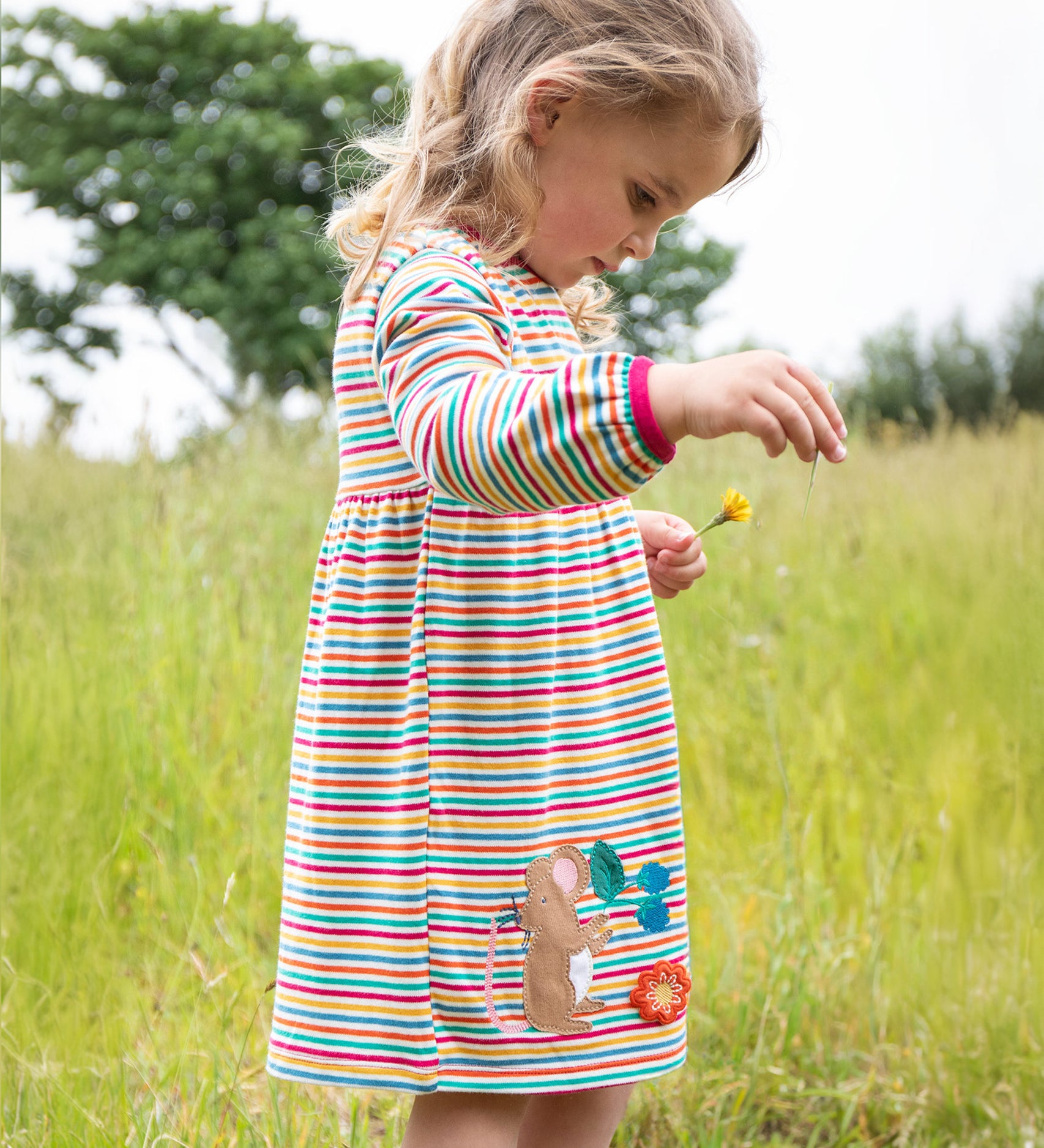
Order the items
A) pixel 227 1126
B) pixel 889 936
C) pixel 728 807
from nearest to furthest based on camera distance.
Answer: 1. pixel 227 1126
2. pixel 889 936
3. pixel 728 807

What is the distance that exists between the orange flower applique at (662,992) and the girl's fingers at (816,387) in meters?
0.62

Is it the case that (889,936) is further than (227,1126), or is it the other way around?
(889,936)

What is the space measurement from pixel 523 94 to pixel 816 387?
49 centimetres

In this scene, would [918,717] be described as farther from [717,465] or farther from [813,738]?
[717,465]

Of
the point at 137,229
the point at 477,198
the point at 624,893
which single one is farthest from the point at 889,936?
the point at 137,229

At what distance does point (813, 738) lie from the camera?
2498 millimetres

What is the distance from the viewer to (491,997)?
1.10m

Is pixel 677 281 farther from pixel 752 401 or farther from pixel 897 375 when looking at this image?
pixel 752 401

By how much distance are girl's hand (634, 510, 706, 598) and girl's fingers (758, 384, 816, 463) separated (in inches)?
21.3

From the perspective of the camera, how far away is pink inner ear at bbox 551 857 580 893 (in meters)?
1.12

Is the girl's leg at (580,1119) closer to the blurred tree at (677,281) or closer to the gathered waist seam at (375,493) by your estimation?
the gathered waist seam at (375,493)

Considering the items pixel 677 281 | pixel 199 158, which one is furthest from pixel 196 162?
pixel 677 281

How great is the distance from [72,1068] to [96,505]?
79.5 inches

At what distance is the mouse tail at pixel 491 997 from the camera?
3.61ft
